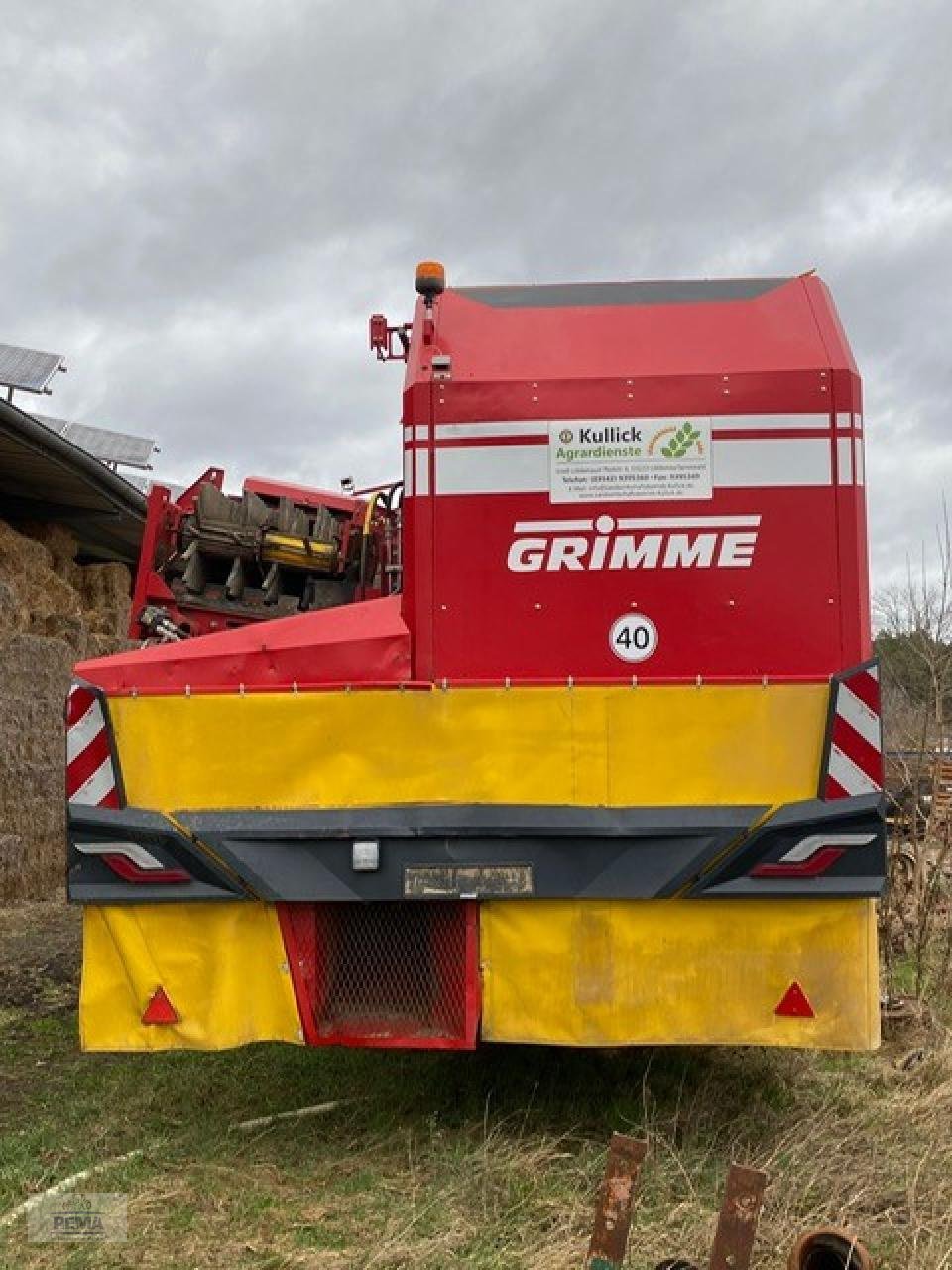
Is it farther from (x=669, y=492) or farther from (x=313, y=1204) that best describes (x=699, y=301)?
(x=313, y=1204)

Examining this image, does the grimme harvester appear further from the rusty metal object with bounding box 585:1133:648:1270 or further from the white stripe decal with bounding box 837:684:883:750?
the rusty metal object with bounding box 585:1133:648:1270

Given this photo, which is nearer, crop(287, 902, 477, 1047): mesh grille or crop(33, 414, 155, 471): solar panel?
crop(287, 902, 477, 1047): mesh grille

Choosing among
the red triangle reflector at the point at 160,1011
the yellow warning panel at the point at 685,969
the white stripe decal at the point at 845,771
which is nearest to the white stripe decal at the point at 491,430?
the white stripe decal at the point at 845,771

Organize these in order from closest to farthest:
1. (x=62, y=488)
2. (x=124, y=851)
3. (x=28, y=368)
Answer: (x=124, y=851)
(x=62, y=488)
(x=28, y=368)

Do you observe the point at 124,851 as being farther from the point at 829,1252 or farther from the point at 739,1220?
the point at 829,1252

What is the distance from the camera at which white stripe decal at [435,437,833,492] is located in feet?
13.6

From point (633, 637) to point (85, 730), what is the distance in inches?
73.9

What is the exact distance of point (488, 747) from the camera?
402cm

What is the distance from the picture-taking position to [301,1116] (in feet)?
14.9

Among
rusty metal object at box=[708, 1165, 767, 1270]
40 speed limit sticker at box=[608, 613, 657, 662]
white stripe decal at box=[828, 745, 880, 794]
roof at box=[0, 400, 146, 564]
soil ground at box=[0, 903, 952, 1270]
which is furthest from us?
roof at box=[0, 400, 146, 564]

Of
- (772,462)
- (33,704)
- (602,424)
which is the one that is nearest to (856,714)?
(772,462)

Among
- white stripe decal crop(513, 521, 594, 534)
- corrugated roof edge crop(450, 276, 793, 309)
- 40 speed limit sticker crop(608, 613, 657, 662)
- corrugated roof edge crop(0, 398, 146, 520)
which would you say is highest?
corrugated roof edge crop(0, 398, 146, 520)

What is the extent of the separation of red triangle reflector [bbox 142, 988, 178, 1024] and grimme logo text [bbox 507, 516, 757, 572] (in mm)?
1931

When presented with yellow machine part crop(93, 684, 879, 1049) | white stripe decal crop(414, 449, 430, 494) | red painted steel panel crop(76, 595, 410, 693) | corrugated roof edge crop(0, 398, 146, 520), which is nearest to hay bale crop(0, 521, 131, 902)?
corrugated roof edge crop(0, 398, 146, 520)
